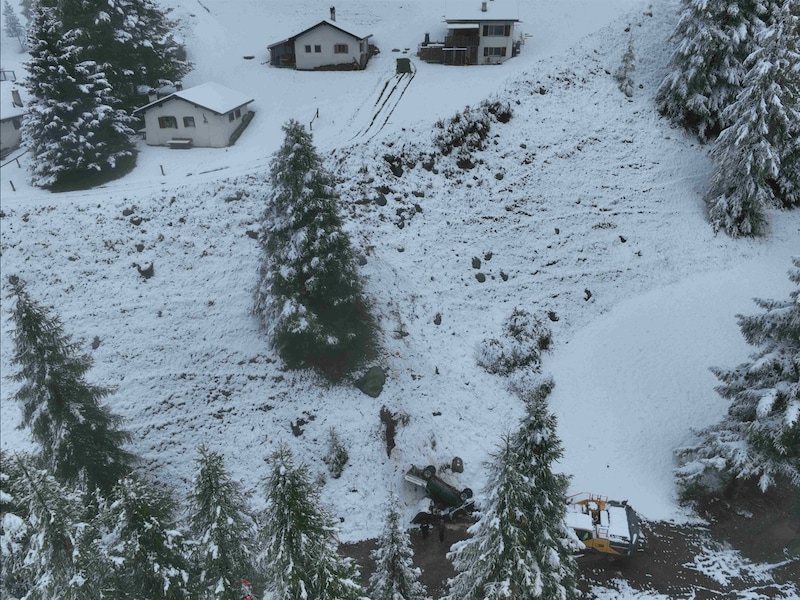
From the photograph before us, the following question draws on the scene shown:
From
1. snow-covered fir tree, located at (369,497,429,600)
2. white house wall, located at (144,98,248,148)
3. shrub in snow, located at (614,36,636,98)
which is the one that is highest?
shrub in snow, located at (614,36,636,98)

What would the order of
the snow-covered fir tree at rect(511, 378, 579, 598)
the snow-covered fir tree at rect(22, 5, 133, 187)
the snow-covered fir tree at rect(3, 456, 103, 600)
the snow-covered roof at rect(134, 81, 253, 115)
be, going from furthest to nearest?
the snow-covered roof at rect(134, 81, 253, 115) < the snow-covered fir tree at rect(22, 5, 133, 187) < the snow-covered fir tree at rect(3, 456, 103, 600) < the snow-covered fir tree at rect(511, 378, 579, 598)

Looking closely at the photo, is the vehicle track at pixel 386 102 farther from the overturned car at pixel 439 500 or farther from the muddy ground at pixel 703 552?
the muddy ground at pixel 703 552

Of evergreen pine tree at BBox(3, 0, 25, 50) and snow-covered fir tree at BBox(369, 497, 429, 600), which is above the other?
evergreen pine tree at BBox(3, 0, 25, 50)

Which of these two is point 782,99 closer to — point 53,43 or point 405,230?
point 405,230

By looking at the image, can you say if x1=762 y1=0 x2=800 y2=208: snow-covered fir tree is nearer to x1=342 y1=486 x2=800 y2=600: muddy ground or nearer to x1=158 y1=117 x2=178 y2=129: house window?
x1=342 y1=486 x2=800 y2=600: muddy ground

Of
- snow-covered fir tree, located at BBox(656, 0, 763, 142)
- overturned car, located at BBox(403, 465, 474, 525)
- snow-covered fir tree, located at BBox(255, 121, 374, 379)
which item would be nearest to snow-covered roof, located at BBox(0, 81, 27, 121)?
snow-covered fir tree, located at BBox(255, 121, 374, 379)
